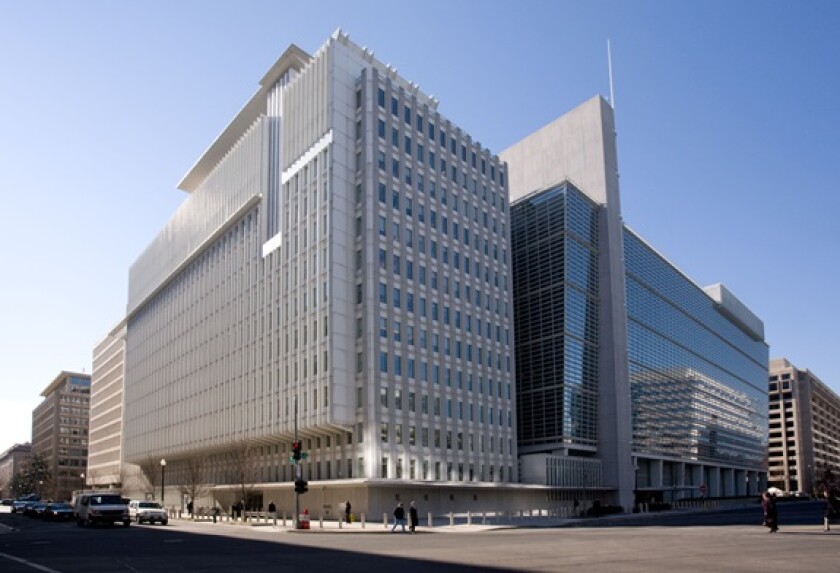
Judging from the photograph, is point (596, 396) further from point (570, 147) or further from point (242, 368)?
point (242, 368)

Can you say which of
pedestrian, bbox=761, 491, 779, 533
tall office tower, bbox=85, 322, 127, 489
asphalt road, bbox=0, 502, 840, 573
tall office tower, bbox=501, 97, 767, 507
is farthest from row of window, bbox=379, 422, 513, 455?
tall office tower, bbox=85, 322, 127, 489

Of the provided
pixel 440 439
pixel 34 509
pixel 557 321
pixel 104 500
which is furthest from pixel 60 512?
pixel 557 321

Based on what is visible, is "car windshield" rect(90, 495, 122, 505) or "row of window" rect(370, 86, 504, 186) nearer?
"car windshield" rect(90, 495, 122, 505)

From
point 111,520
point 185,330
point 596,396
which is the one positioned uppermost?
point 185,330

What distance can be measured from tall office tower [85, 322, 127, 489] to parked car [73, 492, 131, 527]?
100602 millimetres

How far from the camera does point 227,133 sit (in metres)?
98.3

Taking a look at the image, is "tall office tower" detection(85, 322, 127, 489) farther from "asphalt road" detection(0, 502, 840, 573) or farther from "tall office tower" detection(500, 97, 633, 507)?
"asphalt road" detection(0, 502, 840, 573)

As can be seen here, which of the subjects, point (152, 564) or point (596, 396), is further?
point (596, 396)

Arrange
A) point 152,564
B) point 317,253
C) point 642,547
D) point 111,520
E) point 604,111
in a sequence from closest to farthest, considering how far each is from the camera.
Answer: point 152,564, point 642,547, point 111,520, point 317,253, point 604,111

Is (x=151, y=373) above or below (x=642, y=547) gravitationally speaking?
above

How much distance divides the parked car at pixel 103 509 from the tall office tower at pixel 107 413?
10060cm

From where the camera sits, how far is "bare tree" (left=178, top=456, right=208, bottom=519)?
87.2 meters

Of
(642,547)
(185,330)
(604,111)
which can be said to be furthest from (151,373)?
(642,547)

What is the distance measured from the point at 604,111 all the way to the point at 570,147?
601 centimetres
